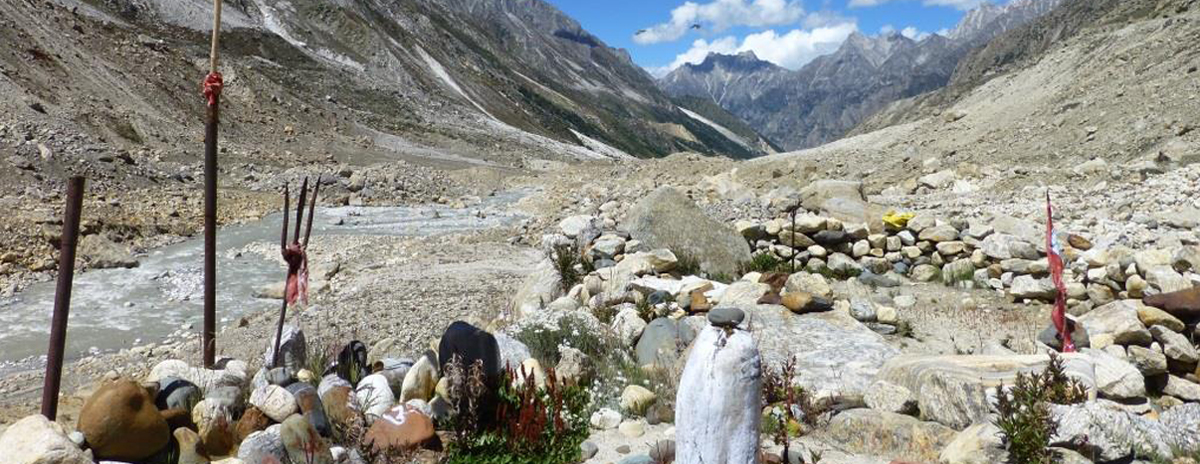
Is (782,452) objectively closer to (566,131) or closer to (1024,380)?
(1024,380)

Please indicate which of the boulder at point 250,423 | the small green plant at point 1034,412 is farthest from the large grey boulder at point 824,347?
the boulder at point 250,423

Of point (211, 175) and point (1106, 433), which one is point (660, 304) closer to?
point (1106, 433)

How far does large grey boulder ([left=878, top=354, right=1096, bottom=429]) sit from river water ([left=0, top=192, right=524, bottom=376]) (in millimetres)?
10254

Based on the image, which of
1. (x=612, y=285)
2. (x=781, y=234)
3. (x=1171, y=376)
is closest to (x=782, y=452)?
(x=1171, y=376)

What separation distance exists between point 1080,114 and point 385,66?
198ft

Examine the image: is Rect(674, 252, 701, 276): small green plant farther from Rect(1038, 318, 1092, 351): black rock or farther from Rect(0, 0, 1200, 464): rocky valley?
Rect(1038, 318, 1092, 351): black rock

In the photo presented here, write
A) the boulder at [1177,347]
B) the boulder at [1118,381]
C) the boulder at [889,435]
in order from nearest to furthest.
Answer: the boulder at [889,435] → the boulder at [1118,381] → the boulder at [1177,347]

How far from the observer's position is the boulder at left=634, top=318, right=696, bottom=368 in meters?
6.65

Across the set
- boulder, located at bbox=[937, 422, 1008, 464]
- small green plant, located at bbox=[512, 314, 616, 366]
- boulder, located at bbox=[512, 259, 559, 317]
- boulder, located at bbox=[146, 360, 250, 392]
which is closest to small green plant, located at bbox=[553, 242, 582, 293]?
boulder, located at bbox=[512, 259, 559, 317]

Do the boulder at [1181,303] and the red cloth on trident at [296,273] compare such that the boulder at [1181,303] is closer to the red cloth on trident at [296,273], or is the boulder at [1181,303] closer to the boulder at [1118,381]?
the boulder at [1118,381]

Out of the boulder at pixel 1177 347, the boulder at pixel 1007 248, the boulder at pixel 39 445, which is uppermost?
the boulder at pixel 1007 248

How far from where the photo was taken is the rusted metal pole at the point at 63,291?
3945 millimetres

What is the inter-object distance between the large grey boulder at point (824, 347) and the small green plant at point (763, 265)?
8.64 ft

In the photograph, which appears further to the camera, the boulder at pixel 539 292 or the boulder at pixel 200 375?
the boulder at pixel 539 292
